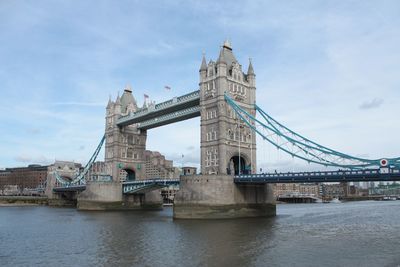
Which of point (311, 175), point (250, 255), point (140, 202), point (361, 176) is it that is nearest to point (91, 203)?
point (140, 202)

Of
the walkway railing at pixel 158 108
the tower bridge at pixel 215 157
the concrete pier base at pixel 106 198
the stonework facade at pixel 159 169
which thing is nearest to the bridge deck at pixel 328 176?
the tower bridge at pixel 215 157

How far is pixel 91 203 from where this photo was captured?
7281 cm

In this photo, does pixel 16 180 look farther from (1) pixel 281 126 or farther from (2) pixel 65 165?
(1) pixel 281 126

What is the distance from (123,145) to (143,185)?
1633 cm

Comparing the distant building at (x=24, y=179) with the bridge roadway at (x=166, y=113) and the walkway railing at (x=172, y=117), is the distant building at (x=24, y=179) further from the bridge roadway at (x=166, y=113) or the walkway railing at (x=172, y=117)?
the walkway railing at (x=172, y=117)

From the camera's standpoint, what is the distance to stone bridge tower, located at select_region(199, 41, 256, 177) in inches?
2191

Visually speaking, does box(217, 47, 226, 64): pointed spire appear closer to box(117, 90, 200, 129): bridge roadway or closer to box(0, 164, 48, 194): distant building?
box(117, 90, 200, 129): bridge roadway

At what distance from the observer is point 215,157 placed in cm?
5609

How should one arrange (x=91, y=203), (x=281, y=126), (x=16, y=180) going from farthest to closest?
(x=16, y=180), (x=91, y=203), (x=281, y=126)

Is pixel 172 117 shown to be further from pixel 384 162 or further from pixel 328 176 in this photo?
pixel 384 162

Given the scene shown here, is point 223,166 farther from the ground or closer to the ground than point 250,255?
farther from the ground

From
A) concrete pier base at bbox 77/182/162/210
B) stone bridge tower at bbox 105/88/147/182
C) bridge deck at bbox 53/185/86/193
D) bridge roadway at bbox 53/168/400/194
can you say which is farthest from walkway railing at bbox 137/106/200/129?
bridge deck at bbox 53/185/86/193

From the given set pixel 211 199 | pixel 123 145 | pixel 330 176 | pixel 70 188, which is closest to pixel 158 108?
pixel 123 145

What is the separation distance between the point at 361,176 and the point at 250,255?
22.1m
